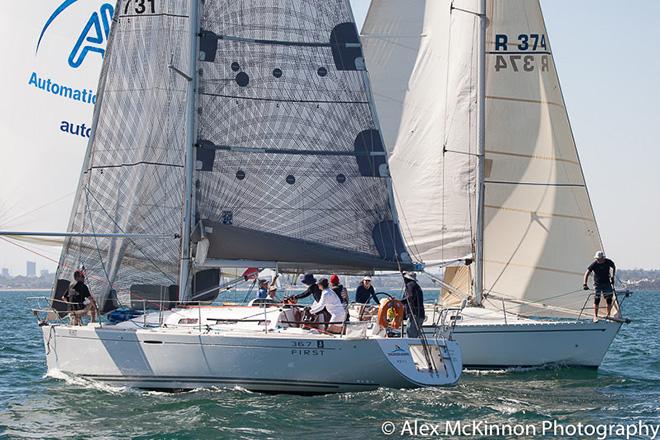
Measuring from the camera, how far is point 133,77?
1986 cm

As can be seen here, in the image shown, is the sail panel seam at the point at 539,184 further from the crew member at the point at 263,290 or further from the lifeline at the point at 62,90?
the lifeline at the point at 62,90

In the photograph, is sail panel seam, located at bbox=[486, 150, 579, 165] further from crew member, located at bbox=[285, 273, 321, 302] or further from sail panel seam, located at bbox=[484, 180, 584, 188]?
crew member, located at bbox=[285, 273, 321, 302]

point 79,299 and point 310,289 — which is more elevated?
point 310,289

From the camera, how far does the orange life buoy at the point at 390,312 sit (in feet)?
57.2

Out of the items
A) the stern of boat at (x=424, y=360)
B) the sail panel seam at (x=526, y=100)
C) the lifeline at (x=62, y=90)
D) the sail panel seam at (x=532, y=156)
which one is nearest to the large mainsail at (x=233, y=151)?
the lifeline at (x=62, y=90)

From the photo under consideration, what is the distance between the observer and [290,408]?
53.9 feet

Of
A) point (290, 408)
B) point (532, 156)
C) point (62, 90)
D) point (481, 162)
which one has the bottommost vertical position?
point (290, 408)

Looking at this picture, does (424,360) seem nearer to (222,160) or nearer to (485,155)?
(222,160)

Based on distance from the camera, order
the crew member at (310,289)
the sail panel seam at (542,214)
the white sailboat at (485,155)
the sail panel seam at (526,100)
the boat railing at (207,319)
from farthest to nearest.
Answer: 1. the sail panel seam at (526,100)
2. the white sailboat at (485,155)
3. the sail panel seam at (542,214)
4. the crew member at (310,289)
5. the boat railing at (207,319)

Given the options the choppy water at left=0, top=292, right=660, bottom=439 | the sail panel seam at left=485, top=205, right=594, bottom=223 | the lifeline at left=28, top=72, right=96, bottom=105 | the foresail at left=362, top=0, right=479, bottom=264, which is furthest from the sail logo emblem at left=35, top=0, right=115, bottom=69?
the sail panel seam at left=485, top=205, right=594, bottom=223

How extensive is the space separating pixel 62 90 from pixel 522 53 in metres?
10.5

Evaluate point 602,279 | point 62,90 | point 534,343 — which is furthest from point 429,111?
point 62,90

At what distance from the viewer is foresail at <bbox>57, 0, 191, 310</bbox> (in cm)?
1955

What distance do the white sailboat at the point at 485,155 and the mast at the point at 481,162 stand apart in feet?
0.08
